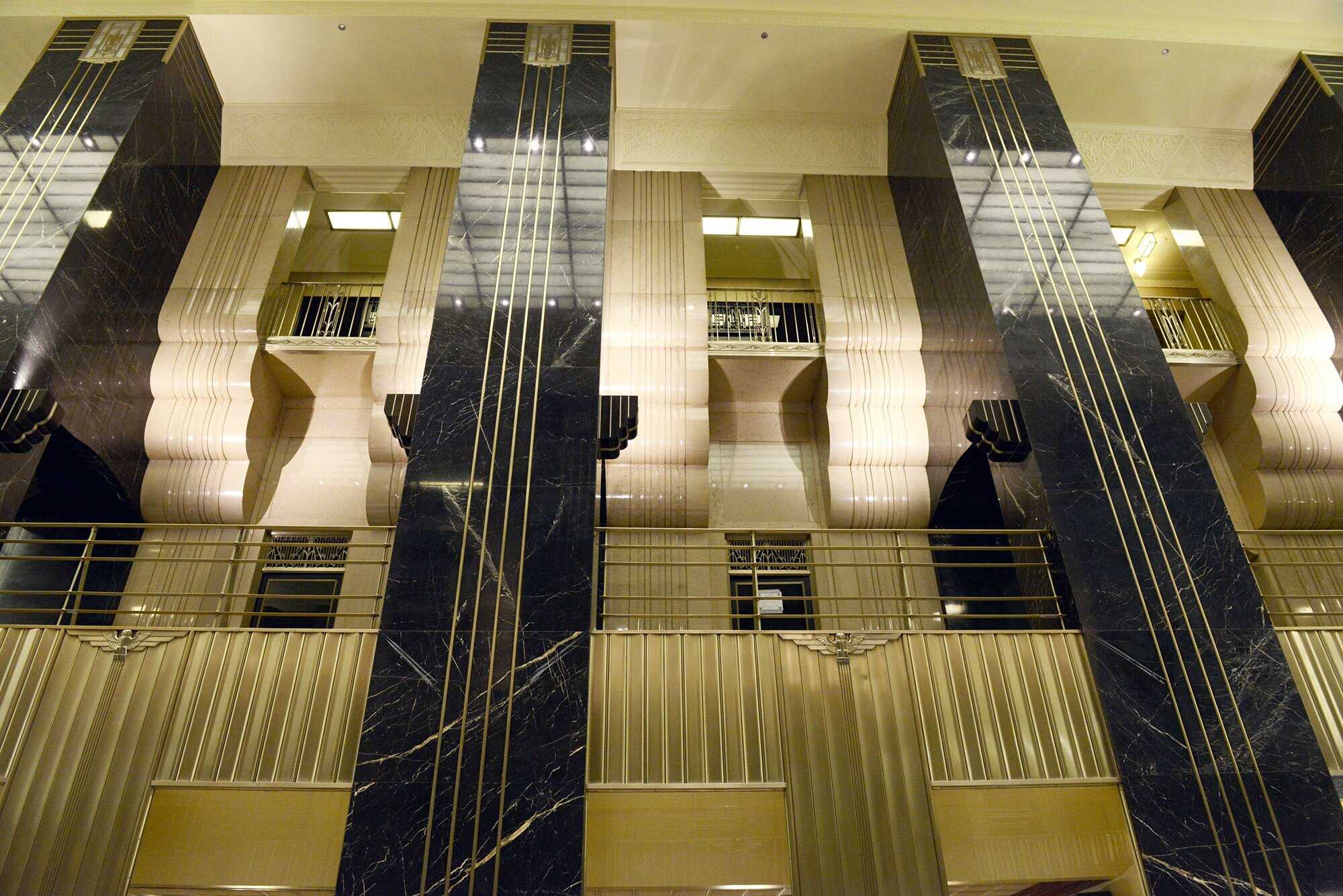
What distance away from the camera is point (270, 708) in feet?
15.5

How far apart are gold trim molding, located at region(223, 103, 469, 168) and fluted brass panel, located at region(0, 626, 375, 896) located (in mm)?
5604

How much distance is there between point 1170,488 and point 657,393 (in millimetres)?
3974

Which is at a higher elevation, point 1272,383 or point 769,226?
point 769,226

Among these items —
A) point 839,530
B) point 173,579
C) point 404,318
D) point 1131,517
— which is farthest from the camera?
point 404,318

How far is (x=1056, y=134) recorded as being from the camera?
7512 millimetres

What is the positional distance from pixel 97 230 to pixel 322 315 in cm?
216

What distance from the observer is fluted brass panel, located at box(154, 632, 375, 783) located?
4566 mm

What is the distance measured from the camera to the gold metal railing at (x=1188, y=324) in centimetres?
831

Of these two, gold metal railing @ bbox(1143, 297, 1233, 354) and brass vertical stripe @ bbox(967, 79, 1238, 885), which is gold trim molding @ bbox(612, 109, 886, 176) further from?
gold metal railing @ bbox(1143, 297, 1233, 354)

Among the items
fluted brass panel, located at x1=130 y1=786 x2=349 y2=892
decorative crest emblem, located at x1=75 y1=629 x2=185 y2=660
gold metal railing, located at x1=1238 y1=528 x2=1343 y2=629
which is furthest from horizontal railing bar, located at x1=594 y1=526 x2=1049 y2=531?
gold metal railing, located at x1=1238 y1=528 x2=1343 y2=629

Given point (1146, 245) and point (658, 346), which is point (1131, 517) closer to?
point (658, 346)

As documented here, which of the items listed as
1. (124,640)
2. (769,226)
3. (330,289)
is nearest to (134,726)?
(124,640)

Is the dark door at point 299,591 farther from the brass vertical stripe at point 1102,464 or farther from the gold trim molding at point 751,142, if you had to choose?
the brass vertical stripe at point 1102,464

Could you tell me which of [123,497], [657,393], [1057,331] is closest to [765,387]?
[657,393]
